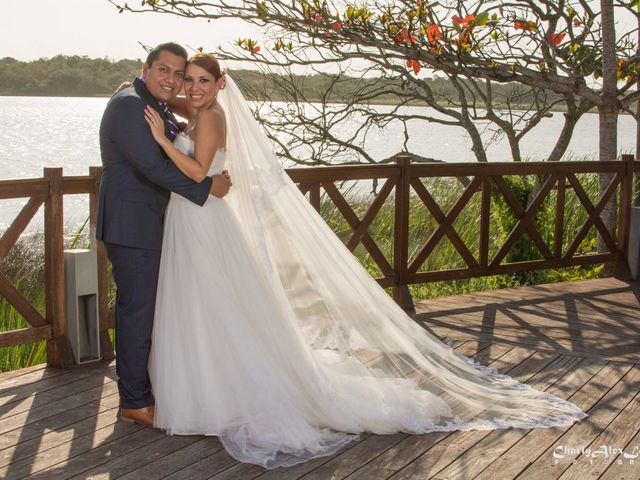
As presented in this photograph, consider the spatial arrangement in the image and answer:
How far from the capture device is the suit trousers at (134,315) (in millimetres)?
3920

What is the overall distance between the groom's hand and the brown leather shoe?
1.07 meters

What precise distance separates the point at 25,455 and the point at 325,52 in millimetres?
6632

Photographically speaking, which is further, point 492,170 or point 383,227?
point 383,227

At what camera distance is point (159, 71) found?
3.81 m

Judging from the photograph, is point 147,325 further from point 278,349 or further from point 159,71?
point 159,71

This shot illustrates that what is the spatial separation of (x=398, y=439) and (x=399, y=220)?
2.92m

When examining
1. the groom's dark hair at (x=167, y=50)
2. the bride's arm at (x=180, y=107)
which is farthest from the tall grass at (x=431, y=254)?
the groom's dark hair at (x=167, y=50)

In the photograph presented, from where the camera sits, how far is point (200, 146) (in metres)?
3.88

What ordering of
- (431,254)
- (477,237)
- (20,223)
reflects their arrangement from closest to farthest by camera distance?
(20,223), (431,254), (477,237)

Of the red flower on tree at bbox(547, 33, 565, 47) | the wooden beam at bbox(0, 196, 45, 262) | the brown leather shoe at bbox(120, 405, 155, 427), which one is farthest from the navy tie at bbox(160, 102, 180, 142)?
the red flower on tree at bbox(547, 33, 565, 47)

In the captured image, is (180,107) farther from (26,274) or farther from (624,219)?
(624,219)

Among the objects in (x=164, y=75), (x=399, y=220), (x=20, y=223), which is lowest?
(x=399, y=220)

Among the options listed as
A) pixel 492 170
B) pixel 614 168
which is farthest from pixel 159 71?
pixel 614 168

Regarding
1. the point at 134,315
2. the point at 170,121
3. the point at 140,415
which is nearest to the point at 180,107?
the point at 170,121
